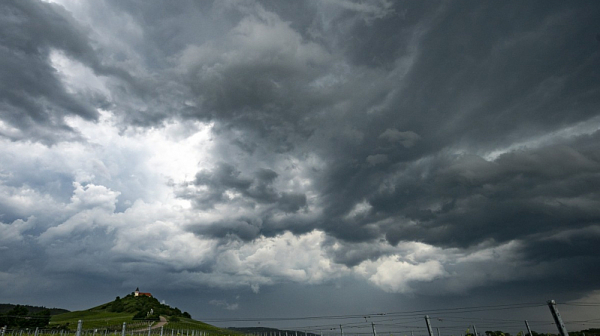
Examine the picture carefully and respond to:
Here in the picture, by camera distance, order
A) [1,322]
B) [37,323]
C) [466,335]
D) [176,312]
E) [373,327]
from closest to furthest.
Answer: [466,335] → [373,327] → [1,322] → [37,323] → [176,312]

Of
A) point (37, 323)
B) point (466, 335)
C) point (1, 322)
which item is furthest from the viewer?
point (37, 323)

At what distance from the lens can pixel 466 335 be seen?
59.0 ft

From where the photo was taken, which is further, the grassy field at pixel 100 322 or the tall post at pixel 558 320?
the grassy field at pixel 100 322

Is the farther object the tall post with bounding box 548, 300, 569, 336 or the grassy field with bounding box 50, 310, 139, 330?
the grassy field with bounding box 50, 310, 139, 330

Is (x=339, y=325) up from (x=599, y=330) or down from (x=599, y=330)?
up

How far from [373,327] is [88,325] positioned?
13256 cm

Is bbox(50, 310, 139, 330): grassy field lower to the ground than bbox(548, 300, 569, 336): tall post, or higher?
higher

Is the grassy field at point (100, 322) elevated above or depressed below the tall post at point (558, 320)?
above

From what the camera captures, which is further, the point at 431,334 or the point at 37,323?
the point at 37,323

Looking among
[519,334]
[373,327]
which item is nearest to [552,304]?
[519,334]

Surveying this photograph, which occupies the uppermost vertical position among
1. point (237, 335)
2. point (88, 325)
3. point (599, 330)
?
point (88, 325)

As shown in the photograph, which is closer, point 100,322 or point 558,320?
point 558,320

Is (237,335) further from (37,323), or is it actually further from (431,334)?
(431,334)

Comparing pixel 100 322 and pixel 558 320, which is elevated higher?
pixel 100 322
